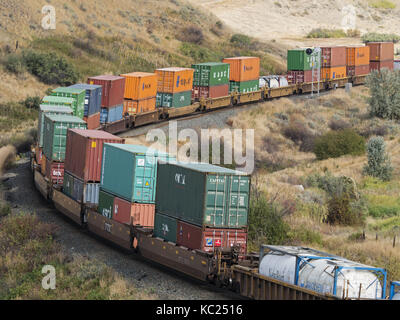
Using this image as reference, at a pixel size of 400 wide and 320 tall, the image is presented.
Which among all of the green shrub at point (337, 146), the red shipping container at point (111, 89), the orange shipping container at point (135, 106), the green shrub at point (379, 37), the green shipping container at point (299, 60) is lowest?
the green shrub at point (337, 146)

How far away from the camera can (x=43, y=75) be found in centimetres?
7600

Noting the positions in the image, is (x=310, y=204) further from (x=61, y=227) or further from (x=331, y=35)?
(x=331, y=35)

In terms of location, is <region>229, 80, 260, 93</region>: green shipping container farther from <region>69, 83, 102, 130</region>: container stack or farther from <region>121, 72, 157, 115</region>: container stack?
<region>69, 83, 102, 130</region>: container stack

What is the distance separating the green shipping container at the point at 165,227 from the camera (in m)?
27.5

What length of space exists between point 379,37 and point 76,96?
331 ft

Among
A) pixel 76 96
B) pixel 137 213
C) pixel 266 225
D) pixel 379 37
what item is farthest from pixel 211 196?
pixel 379 37

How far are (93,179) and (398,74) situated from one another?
50.8 meters

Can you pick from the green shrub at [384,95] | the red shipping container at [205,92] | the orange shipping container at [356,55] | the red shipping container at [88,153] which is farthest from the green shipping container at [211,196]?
the orange shipping container at [356,55]

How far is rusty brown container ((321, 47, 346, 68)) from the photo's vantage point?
7844 cm

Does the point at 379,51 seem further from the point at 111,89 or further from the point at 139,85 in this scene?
the point at 111,89

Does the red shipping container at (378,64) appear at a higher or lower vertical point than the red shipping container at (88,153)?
higher

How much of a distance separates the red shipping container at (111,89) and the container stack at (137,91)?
0.99m

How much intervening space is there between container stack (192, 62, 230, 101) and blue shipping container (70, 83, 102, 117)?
42.3ft

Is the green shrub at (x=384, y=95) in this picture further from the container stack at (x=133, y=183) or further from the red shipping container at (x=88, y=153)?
the container stack at (x=133, y=183)
